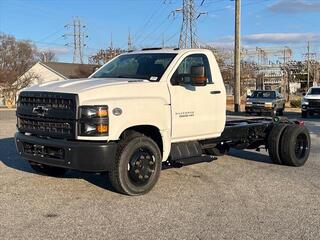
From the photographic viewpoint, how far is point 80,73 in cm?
6412

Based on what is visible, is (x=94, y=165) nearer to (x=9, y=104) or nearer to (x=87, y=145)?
(x=87, y=145)

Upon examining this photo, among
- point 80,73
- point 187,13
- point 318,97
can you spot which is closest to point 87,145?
point 318,97

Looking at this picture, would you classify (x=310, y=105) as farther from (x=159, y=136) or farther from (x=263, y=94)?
(x=159, y=136)

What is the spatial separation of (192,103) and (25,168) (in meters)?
3.37

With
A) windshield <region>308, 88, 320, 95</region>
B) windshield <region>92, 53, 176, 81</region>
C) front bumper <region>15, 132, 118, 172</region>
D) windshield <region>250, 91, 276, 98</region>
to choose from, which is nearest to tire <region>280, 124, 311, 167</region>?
windshield <region>92, 53, 176, 81</region>

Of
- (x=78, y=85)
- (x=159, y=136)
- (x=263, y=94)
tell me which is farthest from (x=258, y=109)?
(x=78, y=85)

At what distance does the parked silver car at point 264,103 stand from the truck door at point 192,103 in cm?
2230

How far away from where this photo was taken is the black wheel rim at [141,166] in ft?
23.2

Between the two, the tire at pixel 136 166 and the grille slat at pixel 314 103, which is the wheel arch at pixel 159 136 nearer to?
the tire at pixel 136 166

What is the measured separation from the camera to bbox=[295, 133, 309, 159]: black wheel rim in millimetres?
10287

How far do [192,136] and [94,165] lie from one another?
2.06m

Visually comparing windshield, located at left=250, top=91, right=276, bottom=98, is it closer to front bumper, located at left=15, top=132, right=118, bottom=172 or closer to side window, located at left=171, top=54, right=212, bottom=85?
side window, located at left=171, top=54, right=212, bottom=85

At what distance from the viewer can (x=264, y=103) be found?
101 ft

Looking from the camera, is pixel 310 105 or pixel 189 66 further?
pixel 310 105
